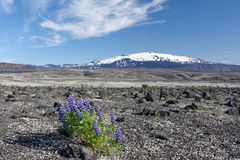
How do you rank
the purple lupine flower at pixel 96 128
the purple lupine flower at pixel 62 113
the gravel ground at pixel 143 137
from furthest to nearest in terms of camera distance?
the purple lupine flower at pixel 62 113
the gravel ground at pixel 143 137
the purple lupine flower at pixel 96 128

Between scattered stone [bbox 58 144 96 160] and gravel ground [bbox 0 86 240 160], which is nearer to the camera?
scattered stone [bbox 58 144 96 160]

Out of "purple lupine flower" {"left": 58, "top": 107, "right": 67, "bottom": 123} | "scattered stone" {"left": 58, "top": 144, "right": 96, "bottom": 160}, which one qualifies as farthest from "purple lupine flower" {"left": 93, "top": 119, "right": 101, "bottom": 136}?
"purple lupine flower" {"left": 58, "top": 107, "right": 67, "bottom": 123}

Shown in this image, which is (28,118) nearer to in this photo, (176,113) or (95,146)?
(95,146)

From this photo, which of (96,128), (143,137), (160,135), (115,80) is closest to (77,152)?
(96,128)

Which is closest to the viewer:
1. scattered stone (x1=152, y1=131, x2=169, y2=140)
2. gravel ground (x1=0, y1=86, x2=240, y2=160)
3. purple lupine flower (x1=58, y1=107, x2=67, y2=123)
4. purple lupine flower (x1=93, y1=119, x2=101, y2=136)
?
purple lupine flower (x1=93, y1=119, x2=101, y2=136)

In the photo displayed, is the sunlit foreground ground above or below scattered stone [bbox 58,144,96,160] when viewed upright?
below

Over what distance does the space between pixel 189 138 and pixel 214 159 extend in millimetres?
3482

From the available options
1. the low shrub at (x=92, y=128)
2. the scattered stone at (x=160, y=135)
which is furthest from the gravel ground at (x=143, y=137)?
the low shrub at (x=92, y=128)

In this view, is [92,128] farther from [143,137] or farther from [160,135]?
[160,135]

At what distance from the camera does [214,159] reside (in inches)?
602

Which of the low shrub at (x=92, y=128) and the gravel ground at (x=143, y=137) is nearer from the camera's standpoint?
the low shrub at (x=92, y=128)

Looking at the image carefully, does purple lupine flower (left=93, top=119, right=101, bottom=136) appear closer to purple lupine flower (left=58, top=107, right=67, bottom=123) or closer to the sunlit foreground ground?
purple lupine flower (left=58, top=107, right=67, bottom=123)

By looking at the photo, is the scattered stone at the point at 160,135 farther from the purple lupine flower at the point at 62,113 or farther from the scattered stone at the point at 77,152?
the scattered stone at the point at 77,152

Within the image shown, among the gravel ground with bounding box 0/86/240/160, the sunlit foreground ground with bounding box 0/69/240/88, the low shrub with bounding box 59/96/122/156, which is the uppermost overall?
the low shrub with bounding box 59/96/122/156
